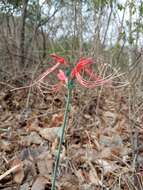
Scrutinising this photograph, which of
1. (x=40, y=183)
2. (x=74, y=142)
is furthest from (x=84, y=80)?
(x=74, y=142)

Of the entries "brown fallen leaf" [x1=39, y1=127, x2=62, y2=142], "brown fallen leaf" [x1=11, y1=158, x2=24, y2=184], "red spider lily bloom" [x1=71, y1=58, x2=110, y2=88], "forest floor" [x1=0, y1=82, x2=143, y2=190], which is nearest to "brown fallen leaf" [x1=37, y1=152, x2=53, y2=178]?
"forest floor" [x1=0, y1=82, x2=143, y2=190]

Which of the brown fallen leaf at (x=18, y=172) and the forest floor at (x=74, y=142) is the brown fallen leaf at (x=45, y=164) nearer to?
the forest floor at (x=74, y=142)

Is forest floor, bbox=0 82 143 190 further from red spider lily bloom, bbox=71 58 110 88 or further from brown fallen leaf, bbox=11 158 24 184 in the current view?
red spider lily bloom, bbox=71 58 110 88

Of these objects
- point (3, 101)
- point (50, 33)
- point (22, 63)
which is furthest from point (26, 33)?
point (3, 101)

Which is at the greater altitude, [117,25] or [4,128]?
[117,25]

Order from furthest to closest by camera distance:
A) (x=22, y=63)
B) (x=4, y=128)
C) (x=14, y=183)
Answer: (x=22, y=63) → (x=4, y=128) → (x=14, y=183)

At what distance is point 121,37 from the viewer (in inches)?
177

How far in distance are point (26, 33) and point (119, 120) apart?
3.79 m

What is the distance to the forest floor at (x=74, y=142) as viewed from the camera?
281 centimetres

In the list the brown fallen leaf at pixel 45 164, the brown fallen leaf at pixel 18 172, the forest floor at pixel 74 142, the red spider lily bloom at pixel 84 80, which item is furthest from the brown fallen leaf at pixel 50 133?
the red spider lily bloom at pixel 84 80

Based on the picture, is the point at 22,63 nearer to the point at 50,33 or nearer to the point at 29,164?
the point at 50,33

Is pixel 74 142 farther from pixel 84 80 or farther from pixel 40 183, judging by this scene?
pixel 84 80

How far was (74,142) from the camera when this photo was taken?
3.45m

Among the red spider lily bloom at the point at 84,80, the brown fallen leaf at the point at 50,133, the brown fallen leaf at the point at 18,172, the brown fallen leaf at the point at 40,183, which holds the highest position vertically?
the red spider lily bloom at the point at 84,80
